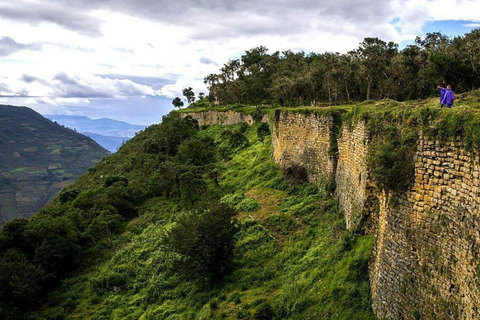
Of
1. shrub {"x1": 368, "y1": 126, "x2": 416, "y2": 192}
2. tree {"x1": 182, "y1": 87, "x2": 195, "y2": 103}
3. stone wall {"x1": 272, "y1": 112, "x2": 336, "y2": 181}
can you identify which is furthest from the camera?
tree {"x1": 182, "y1": 87, "x2": 195, "y2": 103}

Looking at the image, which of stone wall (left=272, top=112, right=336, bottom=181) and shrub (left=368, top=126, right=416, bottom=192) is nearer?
shrub (left=368, top=126, right=416, bottom=192)

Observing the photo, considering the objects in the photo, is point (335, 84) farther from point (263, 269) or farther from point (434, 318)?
point (434, 318)

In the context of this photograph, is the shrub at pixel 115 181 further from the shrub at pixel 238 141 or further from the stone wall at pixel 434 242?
the stone wall at pixel 434 242

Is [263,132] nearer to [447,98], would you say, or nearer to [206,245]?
[206,245]

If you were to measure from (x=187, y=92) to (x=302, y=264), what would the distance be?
84.0 meters

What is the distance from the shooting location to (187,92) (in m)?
93.2

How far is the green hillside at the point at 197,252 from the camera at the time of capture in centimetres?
1220

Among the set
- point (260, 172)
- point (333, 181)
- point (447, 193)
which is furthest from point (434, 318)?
point (260, 172)

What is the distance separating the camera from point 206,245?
16562mm

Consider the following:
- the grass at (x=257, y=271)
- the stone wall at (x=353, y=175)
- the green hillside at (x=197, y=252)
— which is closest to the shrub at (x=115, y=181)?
the green hillside at (x=197, y=252)

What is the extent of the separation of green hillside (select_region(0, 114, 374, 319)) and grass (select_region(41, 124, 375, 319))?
60 millimetres

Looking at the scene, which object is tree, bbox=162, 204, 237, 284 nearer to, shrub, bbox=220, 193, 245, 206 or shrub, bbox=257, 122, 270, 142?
shrub, bbox=220, 193, 245, 206

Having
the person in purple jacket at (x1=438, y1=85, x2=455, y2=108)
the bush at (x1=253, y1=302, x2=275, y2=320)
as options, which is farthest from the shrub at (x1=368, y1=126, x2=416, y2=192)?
the bush at (x1=253, y1=302, x2=275, y2=320)

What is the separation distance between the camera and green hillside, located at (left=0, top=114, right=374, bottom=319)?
12.2m
